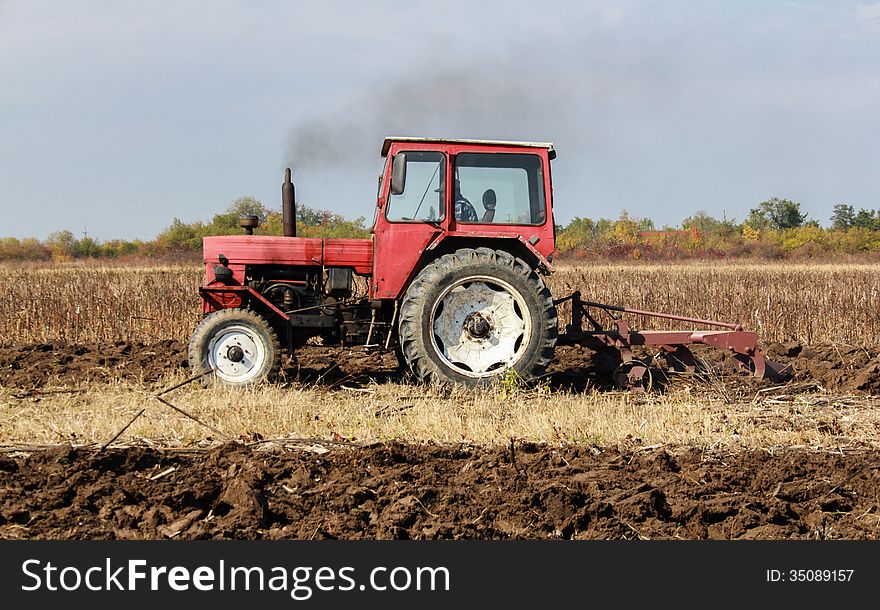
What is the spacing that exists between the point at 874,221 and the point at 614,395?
160 feet

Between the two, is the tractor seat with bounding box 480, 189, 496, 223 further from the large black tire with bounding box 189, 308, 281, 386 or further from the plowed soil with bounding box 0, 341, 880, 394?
the large black tire with bounding box 189, 308, 281, 386

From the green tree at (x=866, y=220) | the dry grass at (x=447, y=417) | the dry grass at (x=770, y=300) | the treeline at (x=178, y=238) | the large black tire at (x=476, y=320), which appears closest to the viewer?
the dry grass at (x=447, y=417)

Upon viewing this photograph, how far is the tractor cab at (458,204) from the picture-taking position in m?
8.25

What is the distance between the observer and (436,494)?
502cm

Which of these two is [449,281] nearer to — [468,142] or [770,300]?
[468,142]

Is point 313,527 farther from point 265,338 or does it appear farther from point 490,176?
point 490,176

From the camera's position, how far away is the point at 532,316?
8219mm

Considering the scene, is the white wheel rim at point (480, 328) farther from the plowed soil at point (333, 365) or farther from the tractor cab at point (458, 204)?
the plowed soil at point (333, 365)

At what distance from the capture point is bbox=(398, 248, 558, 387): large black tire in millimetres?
8172

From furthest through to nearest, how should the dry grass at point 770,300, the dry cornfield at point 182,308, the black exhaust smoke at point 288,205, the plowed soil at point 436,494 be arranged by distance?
1. the dry grass at point 770,300
2. the dry cornfield at point 182,308
3. the black exhaust smoke at point 288,205
4. the plowed soil at point 436,494

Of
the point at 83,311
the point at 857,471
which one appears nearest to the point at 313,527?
the point at 857,471

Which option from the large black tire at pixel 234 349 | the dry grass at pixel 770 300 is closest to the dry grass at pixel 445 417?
the large black tire at pixel 234 349

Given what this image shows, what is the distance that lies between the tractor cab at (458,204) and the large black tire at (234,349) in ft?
3.75

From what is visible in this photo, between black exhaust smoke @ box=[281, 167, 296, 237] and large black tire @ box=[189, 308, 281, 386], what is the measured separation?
3.48 ft
